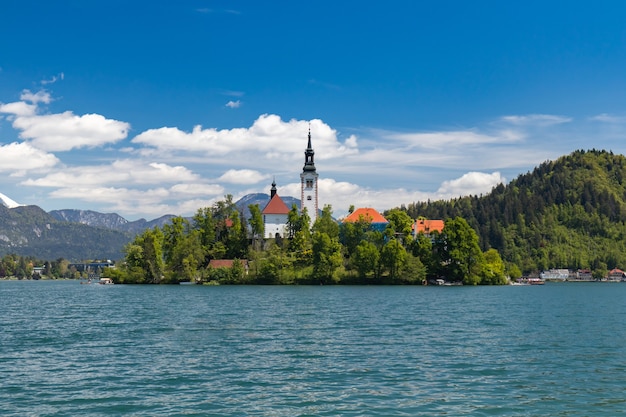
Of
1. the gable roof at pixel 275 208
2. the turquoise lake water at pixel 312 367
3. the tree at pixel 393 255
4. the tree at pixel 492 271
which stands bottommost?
the turquoise lake water at pixel 312 367

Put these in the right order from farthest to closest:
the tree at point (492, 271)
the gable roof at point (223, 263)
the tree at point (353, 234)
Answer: the tree at point (353, 234) → the gable roof at point (223, 263) → the tree at point (492, 271)

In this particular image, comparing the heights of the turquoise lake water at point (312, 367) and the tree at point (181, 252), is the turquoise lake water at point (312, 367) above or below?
below

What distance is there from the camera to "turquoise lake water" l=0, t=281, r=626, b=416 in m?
24.2

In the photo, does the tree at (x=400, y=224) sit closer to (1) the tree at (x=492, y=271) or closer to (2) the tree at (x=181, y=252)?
(1) the tree at (x=492, y=271)

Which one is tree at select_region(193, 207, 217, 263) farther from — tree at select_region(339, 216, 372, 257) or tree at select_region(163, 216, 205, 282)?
tree at select_region(339, 216, 372, 257)

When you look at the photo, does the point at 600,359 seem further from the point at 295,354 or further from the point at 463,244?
the point at 463,244

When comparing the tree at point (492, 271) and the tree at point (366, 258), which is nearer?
the tree at point (366, 258)

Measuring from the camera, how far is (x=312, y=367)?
106 feet

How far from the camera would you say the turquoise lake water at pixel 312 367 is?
24.2 metres

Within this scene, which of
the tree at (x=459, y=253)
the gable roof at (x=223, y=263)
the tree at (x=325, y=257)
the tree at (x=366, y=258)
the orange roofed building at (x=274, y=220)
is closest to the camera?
the tree at (x=366, y=258)

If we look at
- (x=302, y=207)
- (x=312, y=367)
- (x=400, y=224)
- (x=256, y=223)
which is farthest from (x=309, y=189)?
(x=312, y=367)

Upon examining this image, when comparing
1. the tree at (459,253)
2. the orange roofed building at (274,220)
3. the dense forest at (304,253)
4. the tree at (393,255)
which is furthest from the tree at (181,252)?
the tree at (459,253)

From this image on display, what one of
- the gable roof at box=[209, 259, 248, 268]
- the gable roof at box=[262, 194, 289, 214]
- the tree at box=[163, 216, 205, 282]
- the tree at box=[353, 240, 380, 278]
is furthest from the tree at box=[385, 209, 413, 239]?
the tree at box=[163, 216, 205, 282]

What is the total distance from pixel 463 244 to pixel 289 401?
135 m
